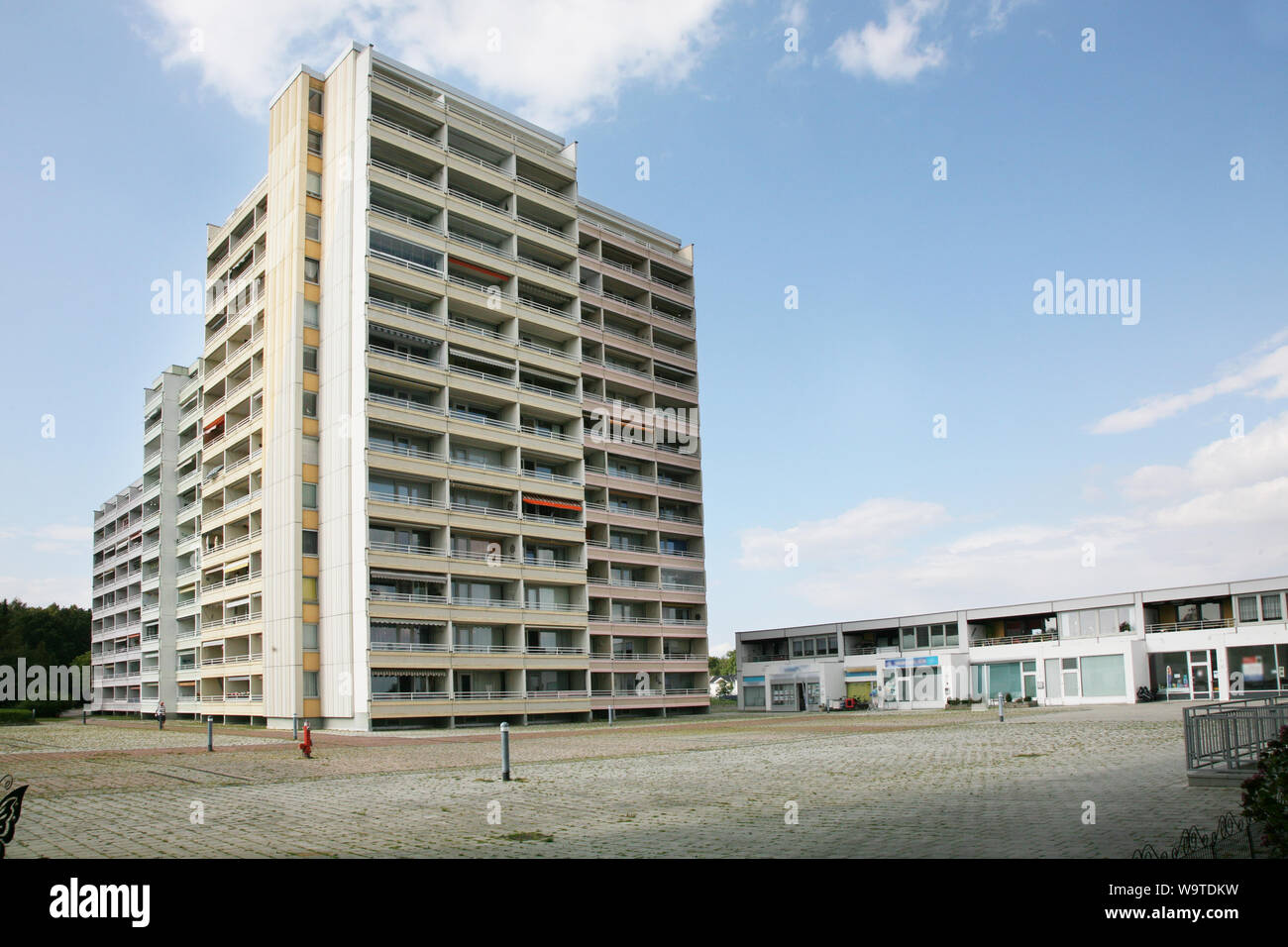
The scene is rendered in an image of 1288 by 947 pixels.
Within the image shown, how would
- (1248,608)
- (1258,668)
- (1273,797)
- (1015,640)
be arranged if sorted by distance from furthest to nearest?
(1015,640) → (1248,608) → (1258,668) → (1273,797)

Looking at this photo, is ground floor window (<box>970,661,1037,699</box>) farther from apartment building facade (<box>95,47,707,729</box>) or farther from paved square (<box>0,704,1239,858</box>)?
paved square (<box>0,704,1239,858</box>)

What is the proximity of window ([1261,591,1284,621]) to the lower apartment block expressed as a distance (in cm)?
6

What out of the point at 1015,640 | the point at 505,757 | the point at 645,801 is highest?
the point at 505,757

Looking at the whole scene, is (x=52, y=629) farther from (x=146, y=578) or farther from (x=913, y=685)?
(x=913, y=685)

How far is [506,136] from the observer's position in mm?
58688

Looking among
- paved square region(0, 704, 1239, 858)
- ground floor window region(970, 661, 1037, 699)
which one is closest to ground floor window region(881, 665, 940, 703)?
ground floor window region(970, 661, 1037, 699)

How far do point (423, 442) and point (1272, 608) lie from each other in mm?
50488

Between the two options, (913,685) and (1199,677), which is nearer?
(1199,677)

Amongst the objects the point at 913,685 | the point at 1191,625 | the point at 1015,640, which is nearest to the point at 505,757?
the point at 1191,625

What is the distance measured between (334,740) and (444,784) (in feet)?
74.3

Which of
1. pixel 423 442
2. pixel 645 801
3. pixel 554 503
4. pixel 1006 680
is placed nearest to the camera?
pixel 645 801

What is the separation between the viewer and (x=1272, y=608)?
182ft
